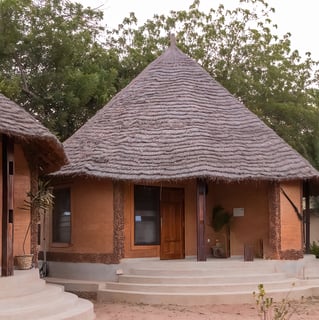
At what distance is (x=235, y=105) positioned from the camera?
1697cm

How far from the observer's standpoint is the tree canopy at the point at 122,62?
21.6 metres

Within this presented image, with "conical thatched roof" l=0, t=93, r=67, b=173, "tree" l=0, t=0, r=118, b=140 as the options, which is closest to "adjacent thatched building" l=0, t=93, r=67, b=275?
"conical thatched roof" l=0, t=93, r=67, b=173

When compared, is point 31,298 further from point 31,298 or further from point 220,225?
point 220,225

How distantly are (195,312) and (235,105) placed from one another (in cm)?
719

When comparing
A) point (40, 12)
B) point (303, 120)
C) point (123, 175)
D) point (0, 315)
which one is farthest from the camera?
point (303, 120)

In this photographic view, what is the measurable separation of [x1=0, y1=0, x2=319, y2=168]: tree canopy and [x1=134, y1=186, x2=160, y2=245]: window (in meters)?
6.48

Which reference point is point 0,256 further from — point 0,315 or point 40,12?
point 40,12

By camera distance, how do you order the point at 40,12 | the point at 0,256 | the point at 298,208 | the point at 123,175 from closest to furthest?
the point at 0,256
the point at 123,175
the point at 298,208
the point at 40,12

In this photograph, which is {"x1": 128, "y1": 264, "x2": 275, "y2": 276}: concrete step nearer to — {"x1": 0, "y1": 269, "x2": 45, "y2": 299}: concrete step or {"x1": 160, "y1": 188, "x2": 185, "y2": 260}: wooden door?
{"x1": 160, "y1": 188, "x2": 185, "y2": 260}: wooden door

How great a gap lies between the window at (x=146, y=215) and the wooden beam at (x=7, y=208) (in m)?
4.99

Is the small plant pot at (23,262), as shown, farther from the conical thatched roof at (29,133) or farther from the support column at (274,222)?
the support column at (274,222)

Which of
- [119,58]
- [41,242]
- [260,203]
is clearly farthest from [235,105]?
[119,58]

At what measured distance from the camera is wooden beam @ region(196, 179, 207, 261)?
13.9 metres

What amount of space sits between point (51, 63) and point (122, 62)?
3.80m
